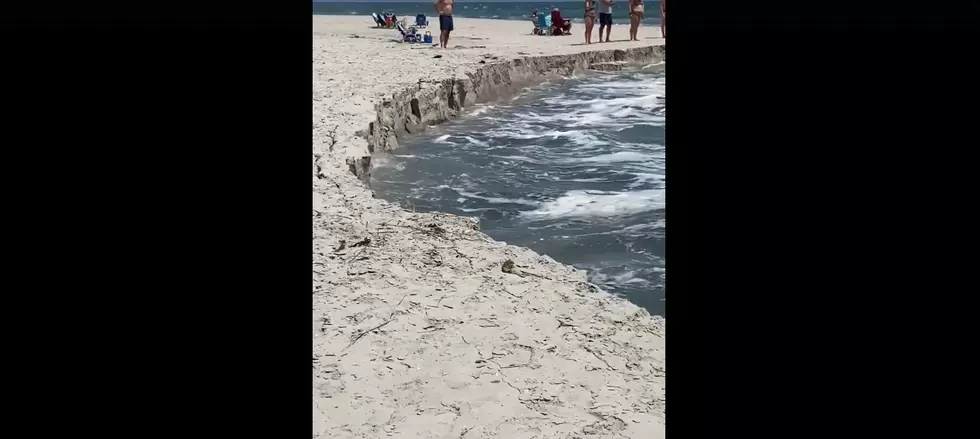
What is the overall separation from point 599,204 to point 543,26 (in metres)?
15.8

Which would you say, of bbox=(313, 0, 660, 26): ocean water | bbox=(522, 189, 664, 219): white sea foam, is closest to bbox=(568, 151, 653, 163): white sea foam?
bbox=(522, 189, 664, 219): white sea foam

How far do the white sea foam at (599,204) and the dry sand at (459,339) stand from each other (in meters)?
1.40

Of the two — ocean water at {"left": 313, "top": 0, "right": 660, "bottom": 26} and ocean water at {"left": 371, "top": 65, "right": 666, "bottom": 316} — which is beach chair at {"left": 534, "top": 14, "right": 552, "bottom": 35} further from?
ocean water at {"left": 371, "top": 65, "right": 666, "bottom": 316}

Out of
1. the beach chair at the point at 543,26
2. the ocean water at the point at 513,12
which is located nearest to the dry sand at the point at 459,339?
the beach chair at the point at 543,26

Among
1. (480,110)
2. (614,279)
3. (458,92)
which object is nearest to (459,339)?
(614,279)

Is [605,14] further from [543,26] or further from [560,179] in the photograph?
[560,179]

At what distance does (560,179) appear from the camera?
813cm

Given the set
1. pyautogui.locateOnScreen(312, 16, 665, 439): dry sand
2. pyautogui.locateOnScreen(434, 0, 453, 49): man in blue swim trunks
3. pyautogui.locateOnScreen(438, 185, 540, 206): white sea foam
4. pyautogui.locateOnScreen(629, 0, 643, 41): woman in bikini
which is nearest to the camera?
pyautogui.locateOnScreen(312, 16, 665, 439): dry sand

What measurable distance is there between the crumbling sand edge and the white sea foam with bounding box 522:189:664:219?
1.64 meters

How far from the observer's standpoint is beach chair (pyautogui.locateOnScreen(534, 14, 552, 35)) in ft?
70.6

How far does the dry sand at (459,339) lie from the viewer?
10.0 feet
